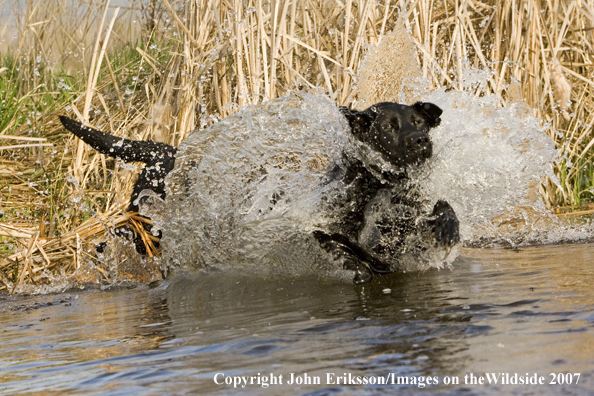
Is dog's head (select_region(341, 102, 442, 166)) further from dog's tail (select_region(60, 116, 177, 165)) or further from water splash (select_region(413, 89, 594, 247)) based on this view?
dog's tail (select_region(60, 116, 177, 165))

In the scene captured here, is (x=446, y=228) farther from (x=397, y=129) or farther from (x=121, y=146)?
(x=121, y=146)

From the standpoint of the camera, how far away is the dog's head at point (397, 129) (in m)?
4.72

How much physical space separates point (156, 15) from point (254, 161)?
3058 mm

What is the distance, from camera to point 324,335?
273 centimetres

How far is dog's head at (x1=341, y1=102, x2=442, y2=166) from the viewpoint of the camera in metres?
4.72

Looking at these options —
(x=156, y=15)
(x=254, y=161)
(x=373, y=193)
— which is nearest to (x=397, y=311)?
(x=373, y=193)

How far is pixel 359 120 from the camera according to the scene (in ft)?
16.0

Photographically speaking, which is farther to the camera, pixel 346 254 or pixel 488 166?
pixel 488 166

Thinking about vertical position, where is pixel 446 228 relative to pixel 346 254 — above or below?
above

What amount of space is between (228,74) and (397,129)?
239 cm

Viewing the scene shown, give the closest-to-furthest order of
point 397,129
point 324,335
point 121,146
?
point 324,335 → point 397,129 → point 121,146

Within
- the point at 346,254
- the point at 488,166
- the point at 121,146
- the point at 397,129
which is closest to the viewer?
the point at 346,254

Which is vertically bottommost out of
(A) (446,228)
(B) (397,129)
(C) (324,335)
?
(C) (324,335)

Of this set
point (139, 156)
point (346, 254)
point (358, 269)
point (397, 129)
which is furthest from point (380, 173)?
point (139, 156)
